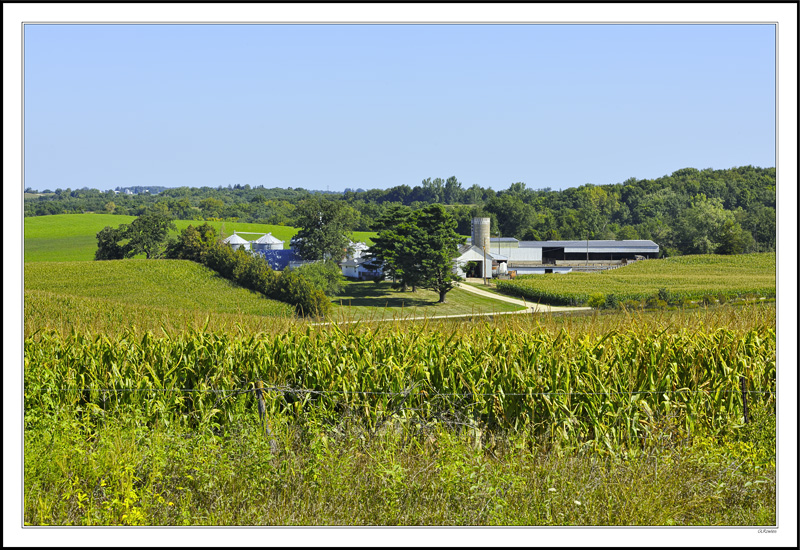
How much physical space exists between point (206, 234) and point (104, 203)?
2223 centimetres

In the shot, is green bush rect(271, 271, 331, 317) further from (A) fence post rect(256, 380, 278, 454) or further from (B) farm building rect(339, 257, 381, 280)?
(A) fence post rect(256, 380, 278, 454)

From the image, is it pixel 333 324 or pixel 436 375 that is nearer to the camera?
pixel 436 375

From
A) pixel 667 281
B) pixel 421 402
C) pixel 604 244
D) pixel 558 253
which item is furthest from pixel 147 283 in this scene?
pixel 604 244

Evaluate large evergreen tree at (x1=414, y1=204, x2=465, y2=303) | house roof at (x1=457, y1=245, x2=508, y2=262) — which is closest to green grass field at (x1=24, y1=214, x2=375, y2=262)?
large evergreen tree at (x1=414, y1=204, x2=465, y2=303)

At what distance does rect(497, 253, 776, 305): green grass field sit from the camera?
4097 centimetres

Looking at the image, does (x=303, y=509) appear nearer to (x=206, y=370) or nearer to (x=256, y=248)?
(x=206, y=370)

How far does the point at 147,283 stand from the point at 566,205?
7126 centimetres

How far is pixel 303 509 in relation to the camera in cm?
360

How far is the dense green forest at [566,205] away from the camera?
60.6 m

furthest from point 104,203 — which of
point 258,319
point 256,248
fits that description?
point 258,319

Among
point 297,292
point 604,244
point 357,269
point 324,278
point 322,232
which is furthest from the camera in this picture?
point 604,244

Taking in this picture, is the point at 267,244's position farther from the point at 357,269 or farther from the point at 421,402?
the point at 421,402

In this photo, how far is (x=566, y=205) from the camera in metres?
99.6

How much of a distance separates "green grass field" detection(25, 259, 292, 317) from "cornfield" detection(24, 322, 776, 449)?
107 ft
